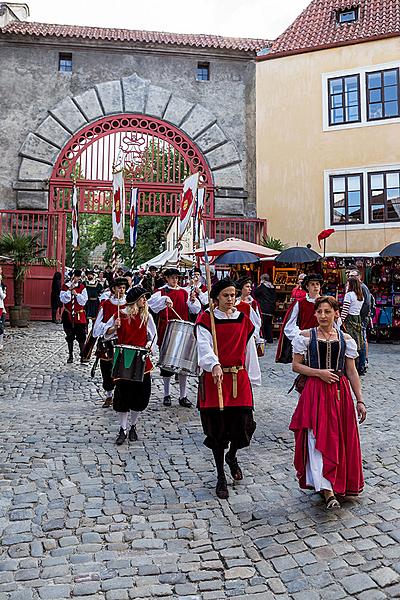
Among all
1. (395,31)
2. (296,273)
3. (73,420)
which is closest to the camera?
(73,420)

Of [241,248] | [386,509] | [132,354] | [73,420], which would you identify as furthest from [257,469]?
[241,248]

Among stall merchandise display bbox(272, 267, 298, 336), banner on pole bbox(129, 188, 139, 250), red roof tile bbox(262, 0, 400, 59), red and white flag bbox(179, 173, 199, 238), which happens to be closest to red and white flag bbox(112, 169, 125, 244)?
banner on pole bbox(129, 188, 139, 250)

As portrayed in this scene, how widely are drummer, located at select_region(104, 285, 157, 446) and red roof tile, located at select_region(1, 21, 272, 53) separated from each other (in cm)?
1737

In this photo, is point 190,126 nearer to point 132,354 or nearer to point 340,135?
point 340,135

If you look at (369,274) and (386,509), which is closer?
(386,509)

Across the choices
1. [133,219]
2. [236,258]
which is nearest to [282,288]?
[236,258]

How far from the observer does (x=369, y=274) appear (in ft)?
52.6

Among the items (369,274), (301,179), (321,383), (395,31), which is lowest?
(321,383)

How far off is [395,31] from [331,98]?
2904 mm

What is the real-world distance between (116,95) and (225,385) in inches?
719

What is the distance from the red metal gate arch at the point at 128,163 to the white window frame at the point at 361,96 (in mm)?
4650

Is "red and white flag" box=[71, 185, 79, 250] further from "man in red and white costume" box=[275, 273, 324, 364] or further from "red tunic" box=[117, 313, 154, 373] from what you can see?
"red tunic" box=[117, 313, 154, 373]

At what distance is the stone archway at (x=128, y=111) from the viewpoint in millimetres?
20375

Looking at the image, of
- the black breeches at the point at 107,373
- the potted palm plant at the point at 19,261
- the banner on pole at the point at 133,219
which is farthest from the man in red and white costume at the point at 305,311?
the potted palm plant at the point at 19,261
